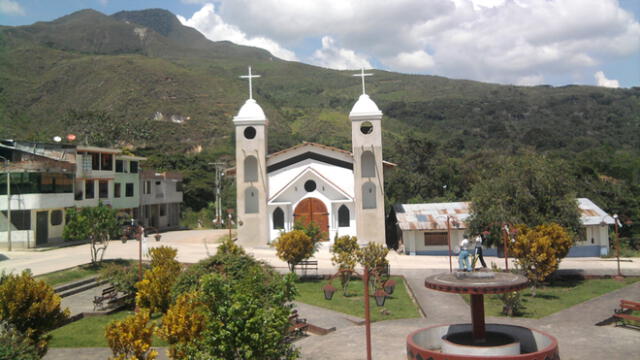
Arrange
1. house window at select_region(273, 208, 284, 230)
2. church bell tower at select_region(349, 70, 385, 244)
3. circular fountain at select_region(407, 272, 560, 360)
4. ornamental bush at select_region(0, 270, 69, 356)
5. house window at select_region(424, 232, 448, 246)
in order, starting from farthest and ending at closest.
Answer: house window at select_region(273, 208, 284, 230) < church bell tower at select_region(349, 70, 385, 244) < house window at select_region(424, 232, 448, 246) < ornamental bush at select_region(0, 270, 69, 356) < circular fountain at select_region(407, 272, 560, 360)

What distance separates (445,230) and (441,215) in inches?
62.1

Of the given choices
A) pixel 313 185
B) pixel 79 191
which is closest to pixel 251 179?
pixel 313 185

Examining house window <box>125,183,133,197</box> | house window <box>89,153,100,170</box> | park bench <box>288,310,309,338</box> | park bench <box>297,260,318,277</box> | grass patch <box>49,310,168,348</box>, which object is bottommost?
grass patch <box>49,310,168,348</box>

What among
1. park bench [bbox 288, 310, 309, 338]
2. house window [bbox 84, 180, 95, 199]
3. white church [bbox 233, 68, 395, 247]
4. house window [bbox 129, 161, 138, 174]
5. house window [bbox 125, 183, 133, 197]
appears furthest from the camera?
house window [bbox 129, 161, 138, 174]

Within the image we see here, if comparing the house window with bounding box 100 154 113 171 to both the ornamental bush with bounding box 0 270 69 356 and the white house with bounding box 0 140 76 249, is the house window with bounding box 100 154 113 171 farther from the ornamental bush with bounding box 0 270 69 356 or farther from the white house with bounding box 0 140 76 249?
the ornamental bush with bounding box 0 270 69 356

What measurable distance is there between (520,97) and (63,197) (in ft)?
429

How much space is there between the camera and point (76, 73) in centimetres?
9562

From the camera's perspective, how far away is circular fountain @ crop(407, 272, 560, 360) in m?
9.84

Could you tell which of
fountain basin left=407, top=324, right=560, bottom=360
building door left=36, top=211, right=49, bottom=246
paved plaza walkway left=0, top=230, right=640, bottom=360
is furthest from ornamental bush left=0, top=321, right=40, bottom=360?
building door left=36, top=211, right=49, bottom=246

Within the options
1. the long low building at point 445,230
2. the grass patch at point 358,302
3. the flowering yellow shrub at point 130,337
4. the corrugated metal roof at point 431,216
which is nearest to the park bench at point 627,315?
the grass patch at point 358,302

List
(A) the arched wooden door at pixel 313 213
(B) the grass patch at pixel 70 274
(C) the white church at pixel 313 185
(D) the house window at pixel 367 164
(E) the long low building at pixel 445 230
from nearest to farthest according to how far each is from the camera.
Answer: (B) the grass patch at pixel 70 274, (E) the long low building at pixel 445 230, (C) the white church at pixel 313 185, (A) the arched wooden door at pixel 313 213, (D) the house window at pixel 367 164

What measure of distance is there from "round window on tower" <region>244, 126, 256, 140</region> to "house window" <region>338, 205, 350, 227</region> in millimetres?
7698

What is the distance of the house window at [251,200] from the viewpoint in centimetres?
3428

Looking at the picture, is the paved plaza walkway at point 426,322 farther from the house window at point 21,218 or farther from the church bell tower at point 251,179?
the church bell tower at point 251,179
